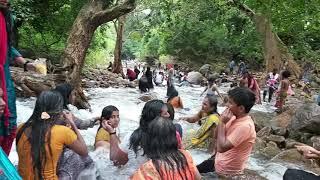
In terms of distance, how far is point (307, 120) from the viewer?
9.66m

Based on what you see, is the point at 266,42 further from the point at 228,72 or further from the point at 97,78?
the point at 97,78

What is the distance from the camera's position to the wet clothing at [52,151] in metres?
3.08

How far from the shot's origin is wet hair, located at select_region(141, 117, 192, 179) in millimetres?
2751

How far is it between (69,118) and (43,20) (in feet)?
43.5

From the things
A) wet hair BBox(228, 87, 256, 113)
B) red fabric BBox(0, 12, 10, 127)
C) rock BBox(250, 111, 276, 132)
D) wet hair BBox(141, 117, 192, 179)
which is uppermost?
red fabric BBox(0, 12, 10, 127)

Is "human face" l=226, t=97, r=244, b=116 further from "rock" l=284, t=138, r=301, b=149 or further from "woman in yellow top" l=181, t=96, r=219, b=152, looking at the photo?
"rock" l=284, t=138, r=301, b=149

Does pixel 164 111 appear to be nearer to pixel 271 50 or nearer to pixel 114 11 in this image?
pixel 114 11

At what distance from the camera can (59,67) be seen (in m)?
10.3

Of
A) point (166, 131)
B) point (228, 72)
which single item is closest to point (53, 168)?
point (166, 131)

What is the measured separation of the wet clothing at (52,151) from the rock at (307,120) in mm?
7461

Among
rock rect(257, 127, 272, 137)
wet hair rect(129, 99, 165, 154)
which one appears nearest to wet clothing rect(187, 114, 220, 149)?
wet hair rect(129, 99, 165, 154)

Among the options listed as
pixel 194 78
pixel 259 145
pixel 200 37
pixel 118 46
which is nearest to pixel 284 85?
pixel 259 145

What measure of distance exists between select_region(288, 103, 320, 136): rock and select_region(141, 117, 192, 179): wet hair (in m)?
7.33

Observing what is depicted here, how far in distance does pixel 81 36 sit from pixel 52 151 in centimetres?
796
